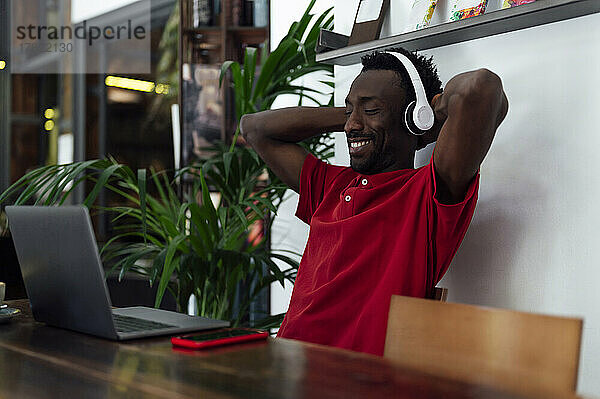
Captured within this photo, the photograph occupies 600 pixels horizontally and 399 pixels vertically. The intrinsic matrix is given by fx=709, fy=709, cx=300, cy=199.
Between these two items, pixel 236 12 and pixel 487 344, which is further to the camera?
pixel 236 12

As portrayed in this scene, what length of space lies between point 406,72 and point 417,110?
148mm

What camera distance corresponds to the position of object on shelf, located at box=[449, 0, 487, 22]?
182 centimetres

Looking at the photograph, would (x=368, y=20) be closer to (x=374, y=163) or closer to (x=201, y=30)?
(x=374, y=163)

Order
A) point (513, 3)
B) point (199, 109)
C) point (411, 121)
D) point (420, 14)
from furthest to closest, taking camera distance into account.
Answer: point (199, 109)
point (420, 14)
point (411, 121)
point (513, 3)

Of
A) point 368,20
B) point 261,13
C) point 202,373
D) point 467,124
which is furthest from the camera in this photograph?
point 261,13

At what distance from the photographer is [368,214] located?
1.81 metres

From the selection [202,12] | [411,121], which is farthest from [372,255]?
[202,12]

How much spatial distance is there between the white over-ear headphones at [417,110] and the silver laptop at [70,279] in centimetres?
73

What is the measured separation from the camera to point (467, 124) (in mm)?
1599

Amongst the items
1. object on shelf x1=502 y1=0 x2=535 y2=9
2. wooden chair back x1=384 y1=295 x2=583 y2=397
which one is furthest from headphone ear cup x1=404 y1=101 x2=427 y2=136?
wooden chair back x1=384 y1=295 x2=583 y2=397

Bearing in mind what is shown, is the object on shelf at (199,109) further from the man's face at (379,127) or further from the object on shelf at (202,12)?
the man's face at (379,127)

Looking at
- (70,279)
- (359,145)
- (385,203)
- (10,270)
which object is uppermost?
(359,145)

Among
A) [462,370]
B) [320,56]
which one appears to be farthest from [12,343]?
[320,56]

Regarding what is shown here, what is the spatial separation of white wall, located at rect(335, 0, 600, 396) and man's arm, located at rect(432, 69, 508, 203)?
0.18 m
